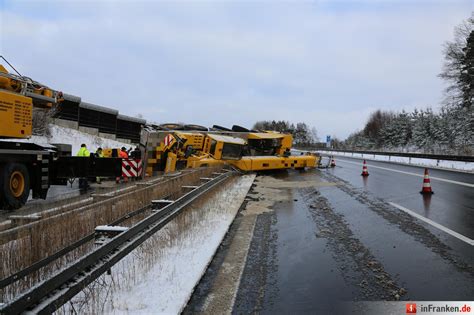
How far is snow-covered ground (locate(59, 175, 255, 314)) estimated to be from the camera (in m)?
3.94

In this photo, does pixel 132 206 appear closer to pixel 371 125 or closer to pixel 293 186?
pixel 293 186

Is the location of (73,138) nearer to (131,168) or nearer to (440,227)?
(131,168)

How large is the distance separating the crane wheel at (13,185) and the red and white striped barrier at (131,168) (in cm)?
415

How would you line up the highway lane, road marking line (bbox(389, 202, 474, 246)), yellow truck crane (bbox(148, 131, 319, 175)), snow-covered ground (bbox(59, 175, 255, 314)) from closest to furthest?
snow-covered ground (bbox(59, 175, 255, 314)), road marking line (bbox(389, 202, 474, 246)), the highway lane, yellow truck crane (bbox(148, 131, 319, 175))

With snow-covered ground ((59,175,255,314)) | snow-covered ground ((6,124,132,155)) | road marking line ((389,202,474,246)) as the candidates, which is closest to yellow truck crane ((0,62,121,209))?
snow-covered ground ((59,175,255,314))

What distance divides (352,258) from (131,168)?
1123 centimetres

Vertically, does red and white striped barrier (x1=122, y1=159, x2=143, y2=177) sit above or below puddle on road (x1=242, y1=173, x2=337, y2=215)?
above

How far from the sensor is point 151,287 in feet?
14.8

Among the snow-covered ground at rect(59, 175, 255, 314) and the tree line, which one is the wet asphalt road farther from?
the tree line

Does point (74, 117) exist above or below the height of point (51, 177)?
above

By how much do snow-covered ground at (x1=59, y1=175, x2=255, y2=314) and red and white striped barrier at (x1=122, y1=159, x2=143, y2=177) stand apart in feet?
23.7

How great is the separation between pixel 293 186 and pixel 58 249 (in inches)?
469

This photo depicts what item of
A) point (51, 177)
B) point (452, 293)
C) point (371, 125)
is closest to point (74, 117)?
point (51, 177)

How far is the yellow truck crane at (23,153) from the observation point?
9.92 meters
